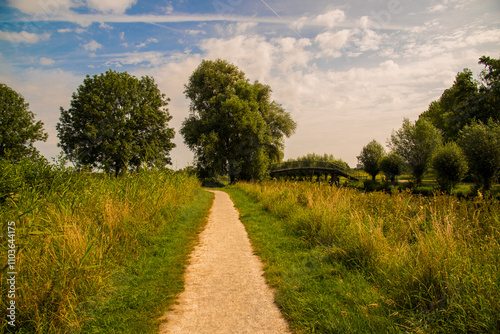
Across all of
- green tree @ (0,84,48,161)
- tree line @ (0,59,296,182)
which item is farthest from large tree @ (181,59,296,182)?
green tree @ (0,84,48,161)

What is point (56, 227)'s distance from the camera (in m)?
4.36

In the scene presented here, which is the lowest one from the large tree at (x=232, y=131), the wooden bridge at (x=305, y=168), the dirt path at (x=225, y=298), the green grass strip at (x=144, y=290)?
the dirt path at (x=225, y=298)

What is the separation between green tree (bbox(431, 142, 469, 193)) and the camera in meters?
27.2

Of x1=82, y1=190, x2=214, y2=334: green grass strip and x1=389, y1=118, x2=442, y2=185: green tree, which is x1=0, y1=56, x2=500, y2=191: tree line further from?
x1=82, y1=190, x2=214, y2=334: green grass strip

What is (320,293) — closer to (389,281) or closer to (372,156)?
(389,281)

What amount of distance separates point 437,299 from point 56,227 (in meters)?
5.70

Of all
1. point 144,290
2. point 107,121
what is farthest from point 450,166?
point 107,121

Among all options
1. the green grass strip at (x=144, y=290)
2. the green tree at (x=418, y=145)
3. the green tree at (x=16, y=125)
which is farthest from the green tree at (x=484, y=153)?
the green tree at (x=16, y=125)

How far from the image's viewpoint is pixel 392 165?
4047 cm

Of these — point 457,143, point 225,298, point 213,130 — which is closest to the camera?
point 225,298

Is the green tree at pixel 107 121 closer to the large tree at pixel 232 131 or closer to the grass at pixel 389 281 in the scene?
the large tree at pixel 232 131

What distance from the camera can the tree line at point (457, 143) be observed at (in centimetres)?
2522

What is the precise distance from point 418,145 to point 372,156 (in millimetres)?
11723

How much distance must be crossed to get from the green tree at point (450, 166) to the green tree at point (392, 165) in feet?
32.3
